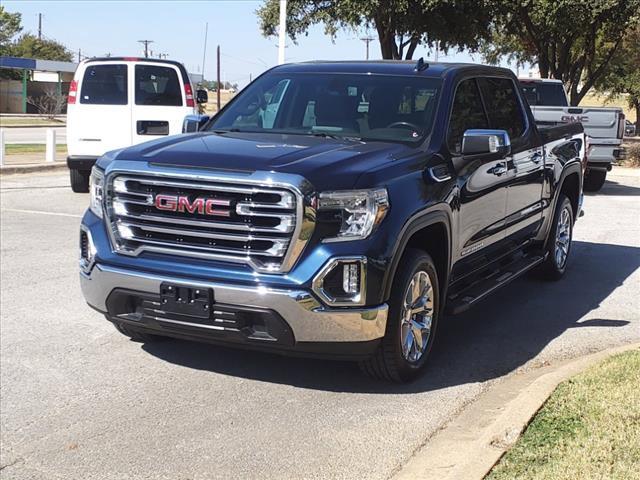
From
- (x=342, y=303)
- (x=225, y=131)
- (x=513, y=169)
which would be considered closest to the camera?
(x=342, y=303)

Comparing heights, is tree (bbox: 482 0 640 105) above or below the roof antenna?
above

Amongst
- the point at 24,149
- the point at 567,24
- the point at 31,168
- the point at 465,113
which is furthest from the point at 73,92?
the point at 567,24

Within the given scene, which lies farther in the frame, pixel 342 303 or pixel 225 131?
pixel 225 131

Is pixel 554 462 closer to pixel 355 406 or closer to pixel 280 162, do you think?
pixel 355 406

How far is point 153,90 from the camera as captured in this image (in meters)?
13.9

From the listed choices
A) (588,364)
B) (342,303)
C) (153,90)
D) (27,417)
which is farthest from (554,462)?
(153,90)

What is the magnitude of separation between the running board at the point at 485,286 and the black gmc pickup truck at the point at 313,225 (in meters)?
0.02

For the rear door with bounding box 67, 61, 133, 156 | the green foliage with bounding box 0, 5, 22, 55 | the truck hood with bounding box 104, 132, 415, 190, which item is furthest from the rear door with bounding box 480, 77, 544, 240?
the green foliage with bounding box 0, 5, 22, 55

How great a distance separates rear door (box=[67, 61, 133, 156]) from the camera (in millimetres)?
13516

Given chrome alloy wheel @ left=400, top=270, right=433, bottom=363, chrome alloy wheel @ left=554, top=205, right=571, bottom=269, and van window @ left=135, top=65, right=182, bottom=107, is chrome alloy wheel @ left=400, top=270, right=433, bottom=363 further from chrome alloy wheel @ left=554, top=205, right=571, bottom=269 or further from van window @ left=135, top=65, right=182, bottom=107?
van window @ left=135, top=65, right=182, bottom=107

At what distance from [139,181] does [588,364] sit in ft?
10.1

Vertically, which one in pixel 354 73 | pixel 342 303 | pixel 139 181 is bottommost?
pixel 342 303

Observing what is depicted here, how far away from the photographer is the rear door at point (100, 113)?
13.5m

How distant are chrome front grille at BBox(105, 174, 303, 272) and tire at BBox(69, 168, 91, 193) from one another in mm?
9893
